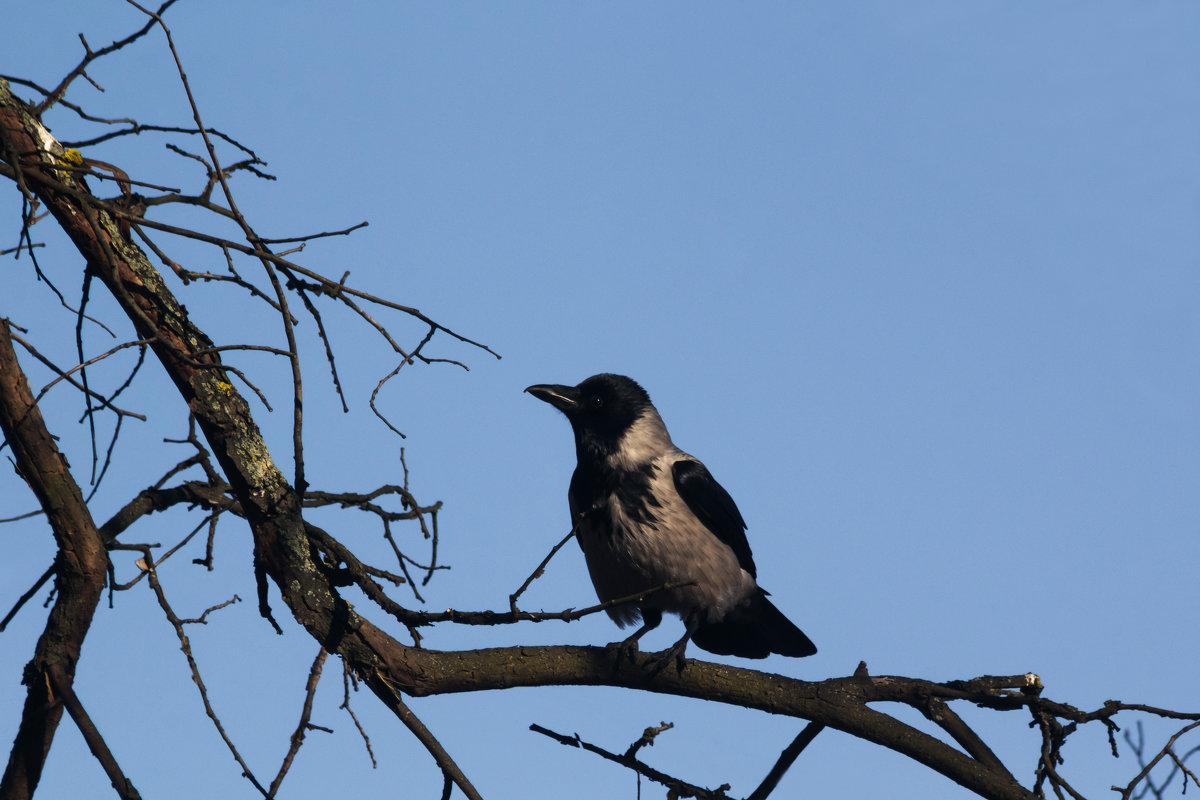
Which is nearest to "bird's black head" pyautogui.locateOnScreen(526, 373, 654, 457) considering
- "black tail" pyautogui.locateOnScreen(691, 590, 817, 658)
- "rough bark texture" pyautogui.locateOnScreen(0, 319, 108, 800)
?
"black tail" pyautogui.locateOnScreen(691, 590, 817, 658)

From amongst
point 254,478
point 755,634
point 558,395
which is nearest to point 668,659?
point 755,634

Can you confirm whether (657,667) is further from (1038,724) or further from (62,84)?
(62,84)

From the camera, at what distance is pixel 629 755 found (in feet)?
14.1

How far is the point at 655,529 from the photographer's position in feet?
17.2

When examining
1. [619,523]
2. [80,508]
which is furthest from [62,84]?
[619,523]

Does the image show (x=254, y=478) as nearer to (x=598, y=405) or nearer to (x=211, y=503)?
(x=211, y=503)

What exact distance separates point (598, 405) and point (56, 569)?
3199 millimetres

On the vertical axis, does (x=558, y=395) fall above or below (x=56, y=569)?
above

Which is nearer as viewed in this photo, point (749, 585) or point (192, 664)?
point (192, 664)

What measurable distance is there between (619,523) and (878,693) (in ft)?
5.16

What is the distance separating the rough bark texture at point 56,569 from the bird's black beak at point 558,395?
118 inches

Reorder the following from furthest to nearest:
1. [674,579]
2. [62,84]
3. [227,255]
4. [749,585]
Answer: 1. [749,585]
2. [674,579]
3. [62,84]
4. [227,255]

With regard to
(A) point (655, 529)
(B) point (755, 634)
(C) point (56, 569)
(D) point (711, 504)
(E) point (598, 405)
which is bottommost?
(C) point (56, 569)

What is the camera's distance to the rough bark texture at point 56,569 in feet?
11.3
